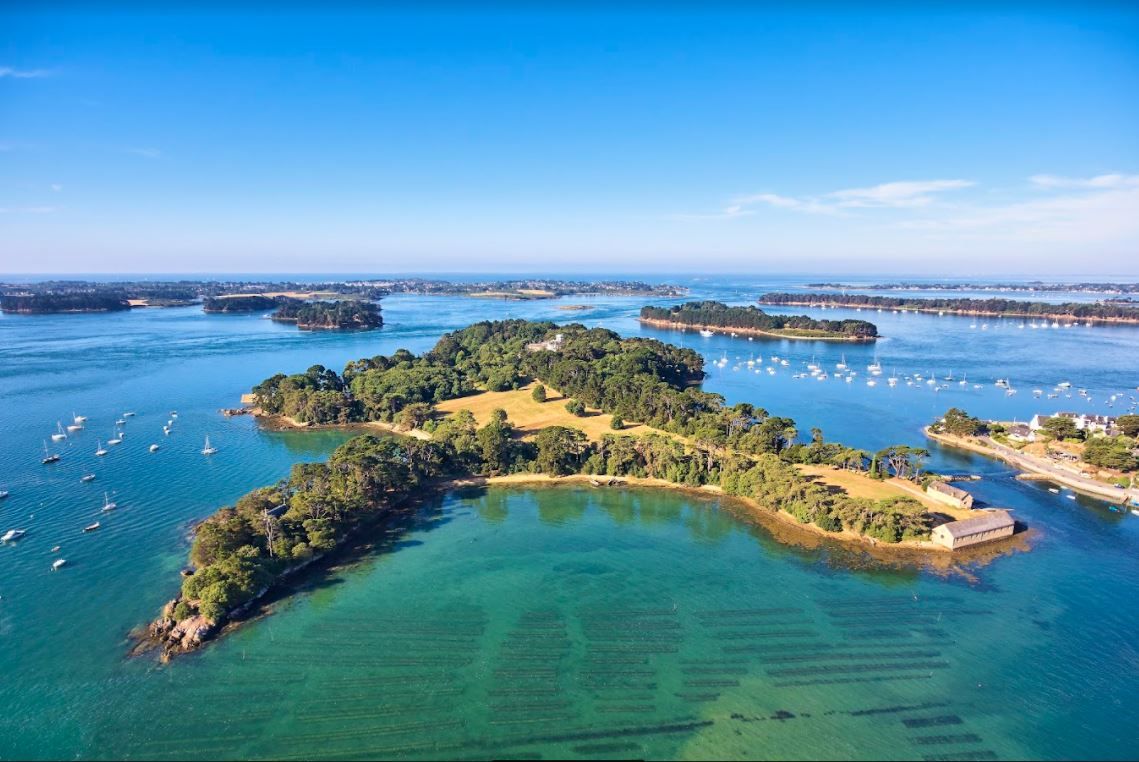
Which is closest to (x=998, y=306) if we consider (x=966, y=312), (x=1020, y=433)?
(x=966, y=312)

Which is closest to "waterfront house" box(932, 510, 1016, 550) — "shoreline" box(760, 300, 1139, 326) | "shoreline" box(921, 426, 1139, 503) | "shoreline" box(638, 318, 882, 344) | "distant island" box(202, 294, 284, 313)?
"shoreline" box(921, 426, 1139, 503)

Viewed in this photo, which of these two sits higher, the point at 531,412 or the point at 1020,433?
the point at 531,412

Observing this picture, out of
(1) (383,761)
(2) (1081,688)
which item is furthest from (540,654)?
(2) (1081,688)

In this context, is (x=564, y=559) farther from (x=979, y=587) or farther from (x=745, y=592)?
(x=979, y=587)

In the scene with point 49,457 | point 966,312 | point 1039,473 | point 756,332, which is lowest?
point 1039,473

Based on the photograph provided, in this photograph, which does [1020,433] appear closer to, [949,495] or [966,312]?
[949,495]

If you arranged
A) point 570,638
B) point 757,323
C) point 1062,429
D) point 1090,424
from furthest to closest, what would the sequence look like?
point 757,323 < point 1090,424 < point 1062,429 < point 570,638

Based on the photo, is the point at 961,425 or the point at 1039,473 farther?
the point at 961,425
